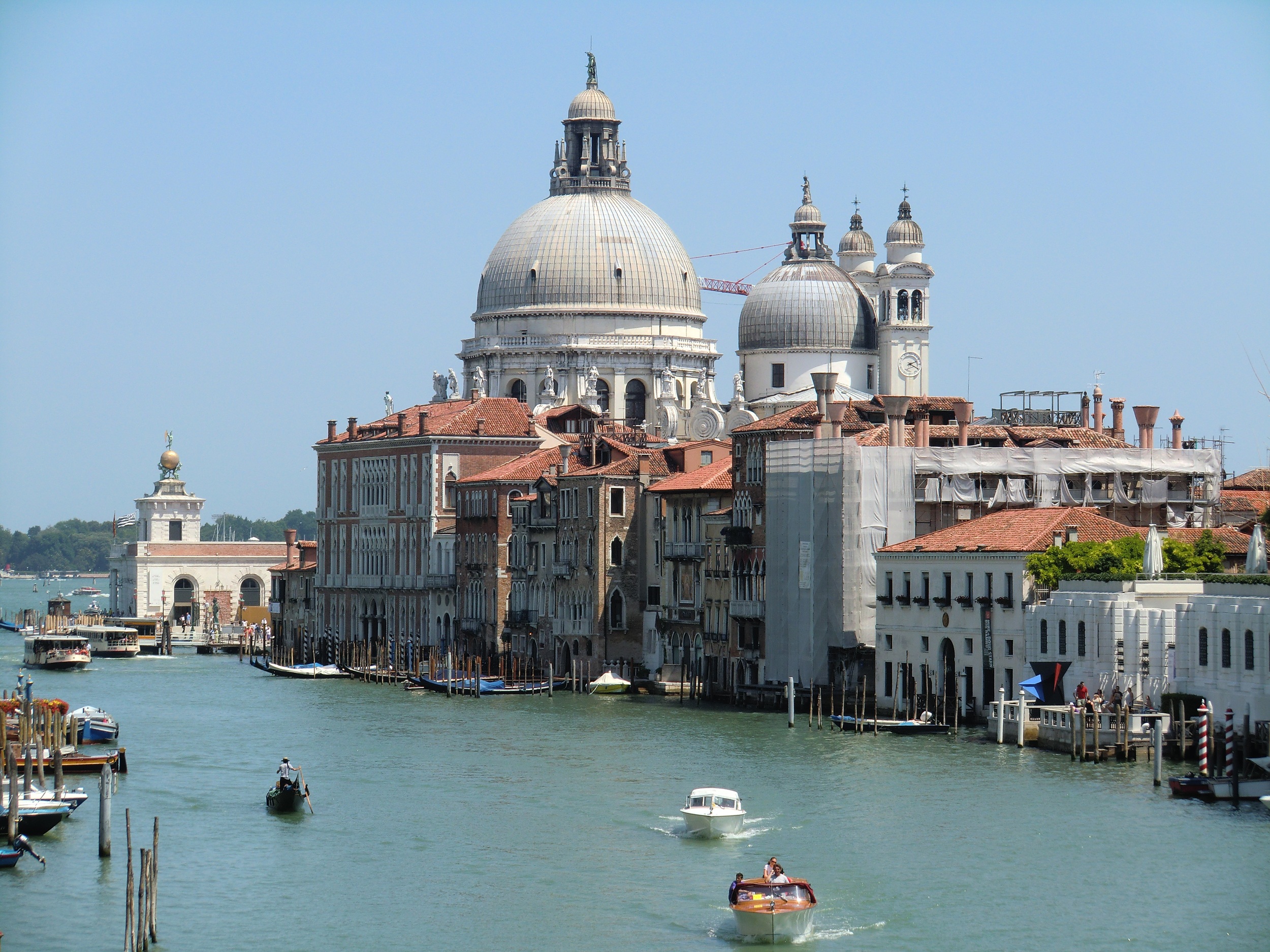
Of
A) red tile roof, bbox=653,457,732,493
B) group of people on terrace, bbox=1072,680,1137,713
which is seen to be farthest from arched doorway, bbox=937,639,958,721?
red tile roof, bbox=653,457,732,493

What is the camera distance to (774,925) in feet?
Answer: 103

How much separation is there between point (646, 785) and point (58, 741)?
9531 millimetres

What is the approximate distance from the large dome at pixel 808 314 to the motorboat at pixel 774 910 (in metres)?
60.0

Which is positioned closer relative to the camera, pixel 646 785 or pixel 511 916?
pixel 511 916

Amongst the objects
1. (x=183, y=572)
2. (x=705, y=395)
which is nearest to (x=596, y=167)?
(x=705, y=395)

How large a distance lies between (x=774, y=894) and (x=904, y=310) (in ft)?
199

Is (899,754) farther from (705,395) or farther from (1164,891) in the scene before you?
(705,395)

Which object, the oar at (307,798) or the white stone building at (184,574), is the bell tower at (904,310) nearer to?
the white stone building at (184,574)

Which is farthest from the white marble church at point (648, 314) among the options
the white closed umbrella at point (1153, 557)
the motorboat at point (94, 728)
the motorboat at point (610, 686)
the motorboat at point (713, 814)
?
the motorboat at point (713, 814)

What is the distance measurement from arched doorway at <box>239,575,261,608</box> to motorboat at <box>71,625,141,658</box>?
2306 cm

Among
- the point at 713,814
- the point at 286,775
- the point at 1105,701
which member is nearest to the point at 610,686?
the point at 1105,701

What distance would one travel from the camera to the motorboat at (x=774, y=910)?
3128cm

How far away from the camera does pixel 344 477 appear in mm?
93125

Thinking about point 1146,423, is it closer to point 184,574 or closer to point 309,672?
point 309,672
